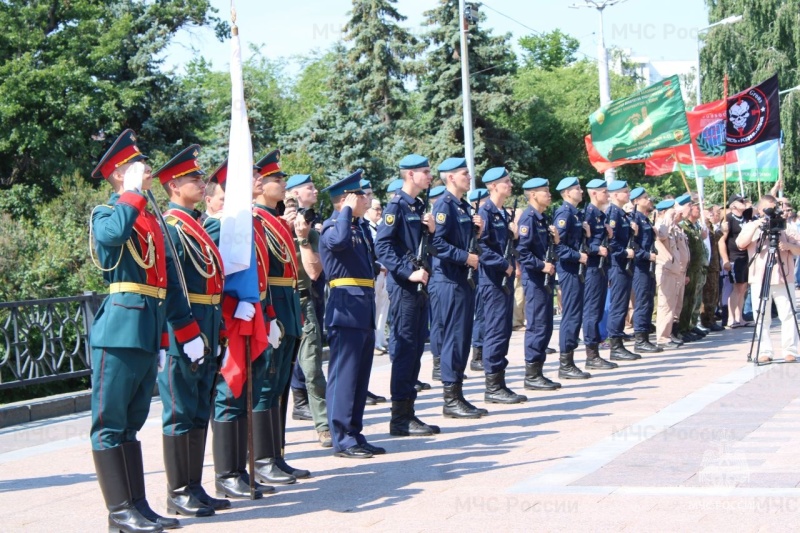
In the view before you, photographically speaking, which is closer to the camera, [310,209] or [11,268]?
[310,209]

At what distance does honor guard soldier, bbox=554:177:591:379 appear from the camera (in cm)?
1213

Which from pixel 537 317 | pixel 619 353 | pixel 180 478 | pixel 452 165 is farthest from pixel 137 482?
pixel 619 353

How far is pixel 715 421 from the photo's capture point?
895cm

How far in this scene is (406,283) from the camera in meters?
8.69

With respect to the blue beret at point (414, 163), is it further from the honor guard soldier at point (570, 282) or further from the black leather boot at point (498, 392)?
the honor guard soldier at point (570, 282)

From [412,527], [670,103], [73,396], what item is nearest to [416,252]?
[412,527]

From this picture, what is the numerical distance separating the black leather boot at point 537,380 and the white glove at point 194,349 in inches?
232

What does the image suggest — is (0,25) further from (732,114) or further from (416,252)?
(416,252)

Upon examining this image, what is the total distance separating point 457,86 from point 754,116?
67.8 feet

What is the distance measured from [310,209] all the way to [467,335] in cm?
191

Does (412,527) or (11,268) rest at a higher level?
(11,268)

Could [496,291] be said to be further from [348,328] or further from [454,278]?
[348,328]

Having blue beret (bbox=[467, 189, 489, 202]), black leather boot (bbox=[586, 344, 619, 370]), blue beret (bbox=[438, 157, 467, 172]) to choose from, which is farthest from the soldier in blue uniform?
black leather boot (bbox=[586, 344, 619, 370])

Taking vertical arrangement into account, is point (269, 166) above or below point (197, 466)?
above
